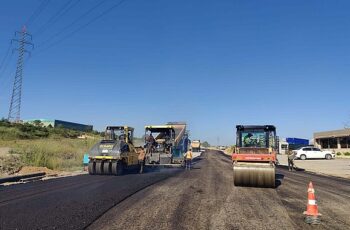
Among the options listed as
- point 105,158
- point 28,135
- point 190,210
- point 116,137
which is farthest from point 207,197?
point 28,135

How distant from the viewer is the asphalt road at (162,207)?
7.54 metres

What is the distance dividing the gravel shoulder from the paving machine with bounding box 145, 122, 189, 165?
35.5 feet

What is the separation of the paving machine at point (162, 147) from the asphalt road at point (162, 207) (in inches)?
421

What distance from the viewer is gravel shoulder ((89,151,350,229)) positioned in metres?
7.56

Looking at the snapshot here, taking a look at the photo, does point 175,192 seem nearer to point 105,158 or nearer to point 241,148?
point 241,148

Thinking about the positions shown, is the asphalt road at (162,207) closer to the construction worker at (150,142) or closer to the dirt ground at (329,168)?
the dirt ground at (329,168)

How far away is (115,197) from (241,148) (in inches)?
253

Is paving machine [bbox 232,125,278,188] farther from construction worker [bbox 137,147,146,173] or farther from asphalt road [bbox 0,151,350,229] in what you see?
construction worker [bbox 137,147,146,173]

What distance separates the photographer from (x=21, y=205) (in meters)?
9.29

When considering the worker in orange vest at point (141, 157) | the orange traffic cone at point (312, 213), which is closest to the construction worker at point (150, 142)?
the worker in orange vest at point (141, 157)

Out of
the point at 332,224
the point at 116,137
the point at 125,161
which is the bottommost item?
the point at 332,224

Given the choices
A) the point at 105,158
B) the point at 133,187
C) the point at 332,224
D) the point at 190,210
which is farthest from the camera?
the point at 105,158

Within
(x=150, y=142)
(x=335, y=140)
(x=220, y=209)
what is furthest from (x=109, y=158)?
(x=335, y=140)

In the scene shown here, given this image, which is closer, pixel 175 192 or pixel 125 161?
pixel 175 192
